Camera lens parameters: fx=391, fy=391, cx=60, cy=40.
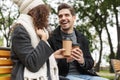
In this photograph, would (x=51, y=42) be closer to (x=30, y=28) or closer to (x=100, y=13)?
(x=30, y=28)

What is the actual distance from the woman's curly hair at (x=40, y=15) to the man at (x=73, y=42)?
0.83 m

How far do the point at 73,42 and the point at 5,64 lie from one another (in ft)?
4.42

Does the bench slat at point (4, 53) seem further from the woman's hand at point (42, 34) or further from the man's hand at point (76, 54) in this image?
the man's hand at point (76, 54)

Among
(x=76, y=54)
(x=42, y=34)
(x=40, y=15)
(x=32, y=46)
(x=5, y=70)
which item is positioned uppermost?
(x=40, y=15)

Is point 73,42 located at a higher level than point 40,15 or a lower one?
lower

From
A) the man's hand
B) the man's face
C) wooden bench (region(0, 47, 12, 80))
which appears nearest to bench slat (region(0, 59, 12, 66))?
wooden bench (region(0, 47, 12, 80))

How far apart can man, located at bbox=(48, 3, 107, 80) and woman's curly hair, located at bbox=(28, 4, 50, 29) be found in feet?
2.71

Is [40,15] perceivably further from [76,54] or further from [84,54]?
[84,54]

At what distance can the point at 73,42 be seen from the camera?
4859 mm

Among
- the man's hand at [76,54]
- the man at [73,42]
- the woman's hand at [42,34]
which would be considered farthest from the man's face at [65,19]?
the woman's hand at [42,34]

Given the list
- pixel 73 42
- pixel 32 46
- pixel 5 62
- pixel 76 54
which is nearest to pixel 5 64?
pixel 5 62

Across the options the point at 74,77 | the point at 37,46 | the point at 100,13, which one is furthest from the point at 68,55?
the point at 100,13

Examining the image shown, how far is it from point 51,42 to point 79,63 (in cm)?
45

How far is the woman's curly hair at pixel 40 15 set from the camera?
12.3 feet
